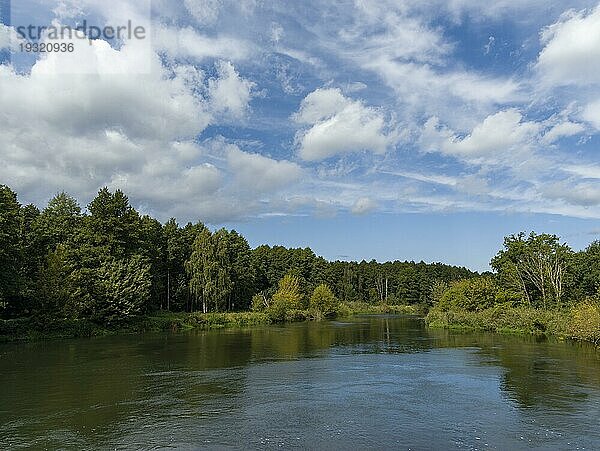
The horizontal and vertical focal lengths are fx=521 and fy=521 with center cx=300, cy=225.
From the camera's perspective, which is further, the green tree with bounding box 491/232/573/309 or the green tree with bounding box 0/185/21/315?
the green tree with bounding box 491/232/573/309

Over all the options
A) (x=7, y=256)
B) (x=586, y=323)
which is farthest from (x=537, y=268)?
(x=7, y=256)

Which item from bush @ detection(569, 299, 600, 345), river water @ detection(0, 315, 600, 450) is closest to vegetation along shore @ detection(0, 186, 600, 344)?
bush @ detection(569, 299, 600, 345)

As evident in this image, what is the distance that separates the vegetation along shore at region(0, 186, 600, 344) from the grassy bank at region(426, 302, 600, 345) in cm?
10

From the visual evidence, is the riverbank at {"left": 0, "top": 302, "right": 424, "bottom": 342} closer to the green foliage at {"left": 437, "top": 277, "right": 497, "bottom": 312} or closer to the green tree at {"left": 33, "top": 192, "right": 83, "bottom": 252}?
the green tree at {"left": 33, "top": 192, "right": 83, "bottom": 252}

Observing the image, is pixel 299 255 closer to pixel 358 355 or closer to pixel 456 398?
pixel 358 355

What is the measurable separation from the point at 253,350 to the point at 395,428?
20.5 m

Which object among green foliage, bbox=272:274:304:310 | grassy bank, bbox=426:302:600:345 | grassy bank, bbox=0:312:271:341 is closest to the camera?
grassy bank, bbox=426:302:600:345

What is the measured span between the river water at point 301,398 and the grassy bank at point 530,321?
8.86ft

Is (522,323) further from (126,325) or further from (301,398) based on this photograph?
(126,325)

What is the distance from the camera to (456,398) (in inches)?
765

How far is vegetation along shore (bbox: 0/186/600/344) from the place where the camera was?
1677 inches

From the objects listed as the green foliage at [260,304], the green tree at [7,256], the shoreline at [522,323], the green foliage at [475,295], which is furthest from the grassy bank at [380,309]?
the green tree at [7,256]

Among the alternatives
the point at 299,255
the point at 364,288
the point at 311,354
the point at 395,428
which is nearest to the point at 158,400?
the point at 395,428

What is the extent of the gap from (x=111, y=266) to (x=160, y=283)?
1680 centimetres
